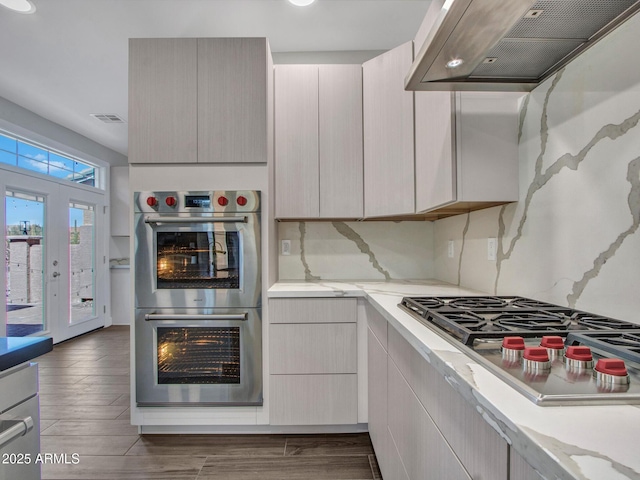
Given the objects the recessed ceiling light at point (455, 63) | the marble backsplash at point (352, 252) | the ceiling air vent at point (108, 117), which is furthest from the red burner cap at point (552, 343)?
the ceiling air vent at point (108, 117)

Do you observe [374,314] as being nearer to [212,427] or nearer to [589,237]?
[589,237]

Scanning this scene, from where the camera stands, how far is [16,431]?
78cm

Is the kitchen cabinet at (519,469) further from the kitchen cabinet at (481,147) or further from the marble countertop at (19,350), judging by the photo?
the kitchen cabinet at (481,147)

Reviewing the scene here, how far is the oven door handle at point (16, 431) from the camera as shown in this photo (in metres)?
0.75

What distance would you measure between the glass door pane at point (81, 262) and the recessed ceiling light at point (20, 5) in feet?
9.31

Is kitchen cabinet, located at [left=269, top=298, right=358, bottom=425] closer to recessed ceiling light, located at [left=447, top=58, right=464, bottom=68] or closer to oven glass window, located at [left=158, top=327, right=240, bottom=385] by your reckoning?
oven glass window, located at [left=158, top=327, right=240, bottom=385]

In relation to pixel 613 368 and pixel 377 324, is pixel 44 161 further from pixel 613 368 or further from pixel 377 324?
pixel 613 368

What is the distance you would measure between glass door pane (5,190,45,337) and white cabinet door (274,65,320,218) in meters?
3.28

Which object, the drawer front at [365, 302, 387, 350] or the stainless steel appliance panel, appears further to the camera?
the stainless steel appliance panel

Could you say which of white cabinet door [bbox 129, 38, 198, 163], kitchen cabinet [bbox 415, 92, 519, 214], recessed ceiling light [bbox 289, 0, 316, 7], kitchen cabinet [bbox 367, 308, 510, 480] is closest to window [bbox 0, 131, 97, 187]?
white cabinet door [bbox 129, 38, 198, 163]

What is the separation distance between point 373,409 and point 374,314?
1.70 feet

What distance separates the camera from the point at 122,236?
208 inches

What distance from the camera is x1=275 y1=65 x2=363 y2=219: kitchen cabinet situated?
7.58 feet

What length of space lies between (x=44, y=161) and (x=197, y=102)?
334cm
